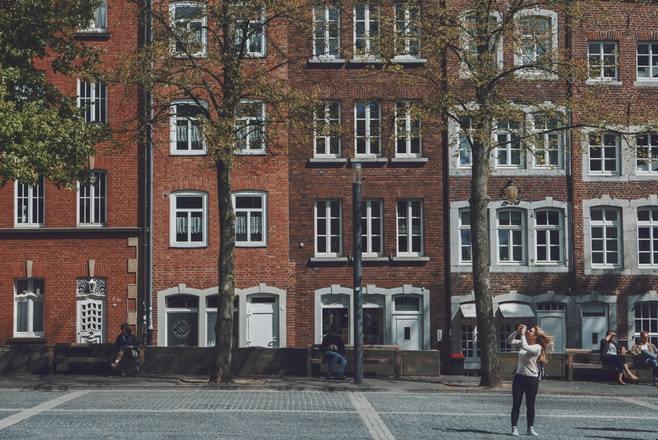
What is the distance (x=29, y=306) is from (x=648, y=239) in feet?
64.9

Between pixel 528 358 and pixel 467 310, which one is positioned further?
pixel 467 310

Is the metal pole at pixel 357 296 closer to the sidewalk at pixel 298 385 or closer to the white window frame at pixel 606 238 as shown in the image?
the sidewalk at pixel 298 385

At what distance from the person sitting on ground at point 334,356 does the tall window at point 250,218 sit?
6.37 metres

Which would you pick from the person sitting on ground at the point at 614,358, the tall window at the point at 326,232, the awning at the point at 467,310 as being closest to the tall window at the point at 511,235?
the awning at the point at 467,310

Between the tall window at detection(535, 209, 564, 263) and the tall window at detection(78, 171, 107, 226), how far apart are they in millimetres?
13830

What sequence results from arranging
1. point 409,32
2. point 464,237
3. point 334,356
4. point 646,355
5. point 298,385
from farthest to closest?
point 464,237
point 646,355
point 334,356
point 409,32
point 298,385

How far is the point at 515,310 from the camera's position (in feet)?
123

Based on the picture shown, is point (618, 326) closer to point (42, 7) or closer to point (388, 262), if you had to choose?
point (388, 262)

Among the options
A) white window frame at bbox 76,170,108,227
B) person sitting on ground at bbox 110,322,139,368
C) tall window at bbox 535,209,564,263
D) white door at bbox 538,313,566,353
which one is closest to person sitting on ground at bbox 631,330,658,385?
white door at bbox 538,313,566,353

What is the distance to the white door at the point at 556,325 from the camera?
124 ft

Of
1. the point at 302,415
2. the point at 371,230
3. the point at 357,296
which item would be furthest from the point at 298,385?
the point at 371,230

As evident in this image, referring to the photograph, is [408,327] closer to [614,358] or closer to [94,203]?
[614,358]

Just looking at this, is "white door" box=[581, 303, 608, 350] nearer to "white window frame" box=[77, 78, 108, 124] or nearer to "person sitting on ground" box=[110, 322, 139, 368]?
"person sitting on ground" box=[110, 322, 139, 368]

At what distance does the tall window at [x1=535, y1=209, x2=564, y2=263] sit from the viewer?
125 ft
